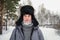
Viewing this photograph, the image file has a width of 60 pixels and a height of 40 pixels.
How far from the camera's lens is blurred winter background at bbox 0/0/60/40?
2.97 metres

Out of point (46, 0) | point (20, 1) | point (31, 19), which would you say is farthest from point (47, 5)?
point (31, 19)

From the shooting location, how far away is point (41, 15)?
3.02 m

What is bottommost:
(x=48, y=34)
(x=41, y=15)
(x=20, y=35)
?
(x=48, y=34)

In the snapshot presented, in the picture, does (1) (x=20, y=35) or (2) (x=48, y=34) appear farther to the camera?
(2) (x=48, y=34)

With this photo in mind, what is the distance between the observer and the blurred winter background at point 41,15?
2.97 metres

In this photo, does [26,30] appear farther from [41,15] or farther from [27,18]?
[41,15]

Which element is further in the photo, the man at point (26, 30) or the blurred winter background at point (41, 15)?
the blurred winter background at point (41, 15)

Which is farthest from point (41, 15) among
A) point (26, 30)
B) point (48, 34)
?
point (26, 30)

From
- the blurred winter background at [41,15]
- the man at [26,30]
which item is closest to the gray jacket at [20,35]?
the man at [26,30]

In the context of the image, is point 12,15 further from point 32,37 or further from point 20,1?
point 32,37

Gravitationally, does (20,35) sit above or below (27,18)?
below

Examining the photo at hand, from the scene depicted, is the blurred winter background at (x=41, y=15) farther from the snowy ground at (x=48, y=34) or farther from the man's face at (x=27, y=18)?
the man's face at (x=27, y=18)

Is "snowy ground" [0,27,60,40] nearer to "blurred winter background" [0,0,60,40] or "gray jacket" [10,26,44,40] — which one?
"blurred winter background" [0,0,60,40]

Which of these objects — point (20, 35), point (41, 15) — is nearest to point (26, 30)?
point (20, 35)
